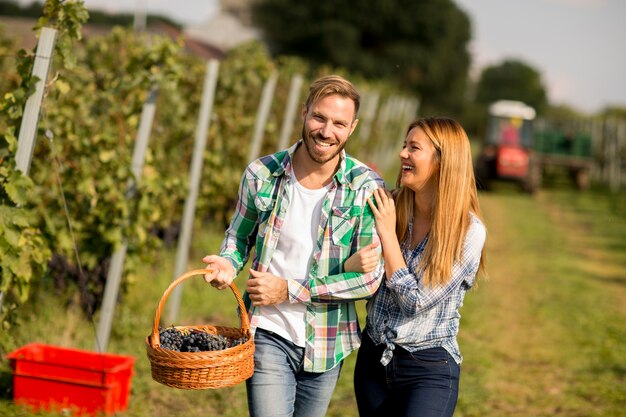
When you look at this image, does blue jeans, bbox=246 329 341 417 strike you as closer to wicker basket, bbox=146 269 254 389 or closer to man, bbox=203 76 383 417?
man, bbox=203 76 383 417

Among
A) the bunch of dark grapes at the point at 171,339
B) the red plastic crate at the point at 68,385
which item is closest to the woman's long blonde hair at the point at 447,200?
the bunch of dark grapes at the point at 171,339

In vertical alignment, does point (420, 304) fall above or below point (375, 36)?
below

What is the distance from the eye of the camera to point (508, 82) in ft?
409

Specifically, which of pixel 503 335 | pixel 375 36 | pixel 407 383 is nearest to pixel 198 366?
pixel 407 383

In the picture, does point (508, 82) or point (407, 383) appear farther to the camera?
point (508, 82)

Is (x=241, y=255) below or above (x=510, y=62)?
below

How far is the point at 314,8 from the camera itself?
4500cm

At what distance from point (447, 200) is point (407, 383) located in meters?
0.67

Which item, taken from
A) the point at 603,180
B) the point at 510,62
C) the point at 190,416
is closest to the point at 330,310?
the point at 190,416

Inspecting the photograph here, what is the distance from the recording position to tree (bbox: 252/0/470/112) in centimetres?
4428

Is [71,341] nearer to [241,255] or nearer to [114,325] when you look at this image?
[114,325]

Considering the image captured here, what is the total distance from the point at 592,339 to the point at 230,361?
5.66 metres

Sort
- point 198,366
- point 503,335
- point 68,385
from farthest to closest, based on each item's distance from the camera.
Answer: point 503,335, point 68,385, point 198,366

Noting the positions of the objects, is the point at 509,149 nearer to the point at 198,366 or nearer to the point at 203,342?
the point at 203,342
